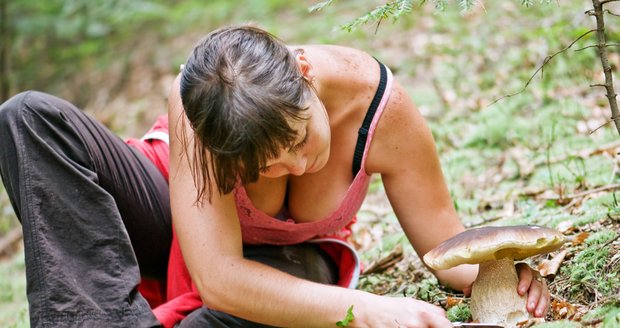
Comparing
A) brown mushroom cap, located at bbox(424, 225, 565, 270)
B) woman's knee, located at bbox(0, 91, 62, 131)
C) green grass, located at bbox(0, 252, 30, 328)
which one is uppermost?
woman's knee, located at bbox(0, 91, 62, 131)

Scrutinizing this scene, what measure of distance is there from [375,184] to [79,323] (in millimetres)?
3177

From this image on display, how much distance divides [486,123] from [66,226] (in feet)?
11.9

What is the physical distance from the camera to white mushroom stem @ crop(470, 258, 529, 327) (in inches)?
90.2

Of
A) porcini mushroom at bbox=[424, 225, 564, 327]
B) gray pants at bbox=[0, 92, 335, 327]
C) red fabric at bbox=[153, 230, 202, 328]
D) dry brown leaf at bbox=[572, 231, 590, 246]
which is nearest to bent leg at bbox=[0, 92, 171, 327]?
gray pants at bbox=[0, 92, 335, 327]

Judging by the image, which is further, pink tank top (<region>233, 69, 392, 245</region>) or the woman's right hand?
pink tank top (<region>233, 69, 392, 245</region>)

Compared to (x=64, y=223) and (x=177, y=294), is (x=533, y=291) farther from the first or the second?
(x=64, y=223)

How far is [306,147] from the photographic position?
85.2 inches

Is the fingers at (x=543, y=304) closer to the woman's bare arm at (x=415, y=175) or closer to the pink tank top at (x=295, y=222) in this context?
the woman's bare arm at (x=415, y=175)

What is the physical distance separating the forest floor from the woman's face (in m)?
0.34

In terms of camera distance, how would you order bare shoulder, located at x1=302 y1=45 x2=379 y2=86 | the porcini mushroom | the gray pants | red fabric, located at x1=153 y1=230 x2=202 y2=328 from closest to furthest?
the porcini mushroom
the gray pants
bare shoulder, located at x1=302 y1=45 x2=379 y2=86
red fabric, located at x1=153 y1=230 x2=202 y2=328

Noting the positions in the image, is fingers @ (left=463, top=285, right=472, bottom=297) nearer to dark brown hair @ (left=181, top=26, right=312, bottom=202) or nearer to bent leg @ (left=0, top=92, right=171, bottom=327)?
dark brown hair @ (left=181, top=26, right=312, bottom=202)

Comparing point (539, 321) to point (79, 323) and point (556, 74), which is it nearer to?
point (79, 323)

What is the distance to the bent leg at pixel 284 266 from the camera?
8.77ft

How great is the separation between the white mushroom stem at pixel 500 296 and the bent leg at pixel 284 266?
86 cm
